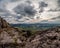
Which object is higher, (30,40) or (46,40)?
(46,40)

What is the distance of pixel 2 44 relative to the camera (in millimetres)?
19656

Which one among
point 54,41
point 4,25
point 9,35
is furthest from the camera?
point 4,25

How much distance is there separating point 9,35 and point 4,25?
352 cm

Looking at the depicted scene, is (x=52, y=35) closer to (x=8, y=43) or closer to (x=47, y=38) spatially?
(x=47, y=38)

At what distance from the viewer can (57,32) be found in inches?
771

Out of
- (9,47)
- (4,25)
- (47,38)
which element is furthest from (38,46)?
(4,25)

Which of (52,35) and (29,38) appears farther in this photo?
(29,38)

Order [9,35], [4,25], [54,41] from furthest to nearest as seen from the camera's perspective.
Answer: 1. [4,25]
2. [9,35]
3. [54,41]

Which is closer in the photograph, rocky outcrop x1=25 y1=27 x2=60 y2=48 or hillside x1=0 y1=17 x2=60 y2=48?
rocky outcrop x1=25 y1=27 x2=60 y2=48

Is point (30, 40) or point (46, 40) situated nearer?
point (46, 40)

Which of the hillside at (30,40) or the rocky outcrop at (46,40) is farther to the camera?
the hillside at (30,40)

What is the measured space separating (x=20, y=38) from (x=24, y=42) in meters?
0.76

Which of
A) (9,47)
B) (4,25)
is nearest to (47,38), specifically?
(9,47)

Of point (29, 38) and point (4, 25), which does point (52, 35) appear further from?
point (4, 25)
